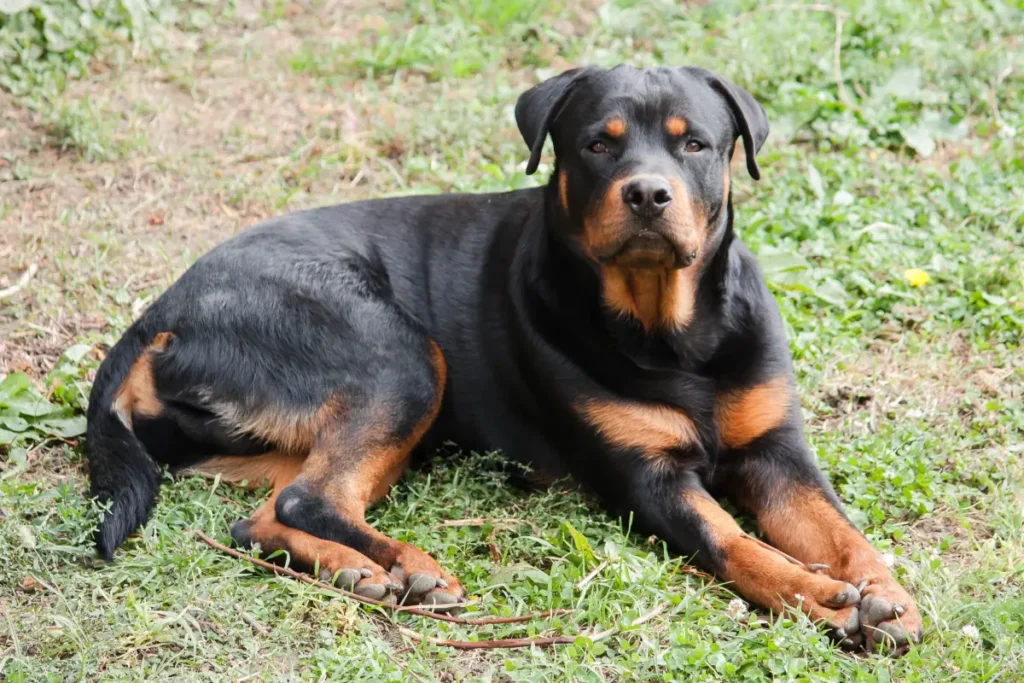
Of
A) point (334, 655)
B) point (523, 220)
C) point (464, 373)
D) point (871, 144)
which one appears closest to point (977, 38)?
point (871, 144)

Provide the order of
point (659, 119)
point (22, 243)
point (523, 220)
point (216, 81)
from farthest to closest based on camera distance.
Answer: point (216, 81) < point (22, 243) < point (523, 220) < point (659, 119)

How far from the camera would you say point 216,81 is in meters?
6.91

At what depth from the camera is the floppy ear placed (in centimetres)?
401

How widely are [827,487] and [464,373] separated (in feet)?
4.32

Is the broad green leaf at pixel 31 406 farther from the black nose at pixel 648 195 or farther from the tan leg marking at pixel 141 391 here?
the black nose at pixel 648 195

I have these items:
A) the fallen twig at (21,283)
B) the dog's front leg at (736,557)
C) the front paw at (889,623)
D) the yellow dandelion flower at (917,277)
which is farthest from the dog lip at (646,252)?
the fallen twig at (21,283)

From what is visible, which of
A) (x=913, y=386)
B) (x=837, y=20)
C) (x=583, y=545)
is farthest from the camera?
(x=837, y=20)

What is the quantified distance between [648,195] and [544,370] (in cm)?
75

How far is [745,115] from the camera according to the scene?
4.01 m

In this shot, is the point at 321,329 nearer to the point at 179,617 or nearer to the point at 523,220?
the point at 523,220

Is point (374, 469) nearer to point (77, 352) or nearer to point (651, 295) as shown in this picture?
point (651, 295)

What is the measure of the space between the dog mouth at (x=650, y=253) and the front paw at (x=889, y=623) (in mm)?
1145

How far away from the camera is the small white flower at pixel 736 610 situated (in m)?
3.49

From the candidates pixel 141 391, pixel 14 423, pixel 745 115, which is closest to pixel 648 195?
pixel 745 115
